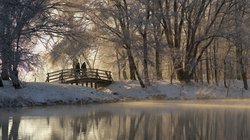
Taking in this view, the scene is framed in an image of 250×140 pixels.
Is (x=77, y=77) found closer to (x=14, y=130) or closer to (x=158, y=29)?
(x=158, y=29)

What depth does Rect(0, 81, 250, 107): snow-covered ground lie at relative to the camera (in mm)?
33125

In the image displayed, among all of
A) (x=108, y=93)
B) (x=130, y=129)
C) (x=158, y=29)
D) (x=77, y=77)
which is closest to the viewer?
(x=130, y=129)

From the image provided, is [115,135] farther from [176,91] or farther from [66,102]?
[176,91]

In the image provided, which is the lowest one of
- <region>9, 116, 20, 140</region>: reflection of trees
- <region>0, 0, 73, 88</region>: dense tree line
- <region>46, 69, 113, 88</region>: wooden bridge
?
<region>9, 116, 20, 140</region>: reflection of trees

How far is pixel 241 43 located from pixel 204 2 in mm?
5119

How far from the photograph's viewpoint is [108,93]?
41.4 meters

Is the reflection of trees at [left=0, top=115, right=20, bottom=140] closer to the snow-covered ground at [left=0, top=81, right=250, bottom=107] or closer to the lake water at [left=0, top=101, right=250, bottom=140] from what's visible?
the lake water at [left=0, top=101, right=250, bottom=140]

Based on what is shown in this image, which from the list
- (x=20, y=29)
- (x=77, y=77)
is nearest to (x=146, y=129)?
(x=20, y=29)

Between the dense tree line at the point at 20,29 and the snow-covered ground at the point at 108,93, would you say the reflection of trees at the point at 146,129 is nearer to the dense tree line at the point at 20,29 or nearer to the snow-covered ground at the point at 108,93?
the dense tree line at the point at 20,29

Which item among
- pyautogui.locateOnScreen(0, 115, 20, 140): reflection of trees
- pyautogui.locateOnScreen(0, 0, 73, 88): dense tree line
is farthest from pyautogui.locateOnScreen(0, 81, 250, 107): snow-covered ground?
pyautogui.locateOnScreen(0, 115, 20, 140): reflection of trees

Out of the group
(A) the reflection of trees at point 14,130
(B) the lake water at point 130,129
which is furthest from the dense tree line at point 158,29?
(B) the lake water at point 130,129

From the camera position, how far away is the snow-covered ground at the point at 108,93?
33125mm

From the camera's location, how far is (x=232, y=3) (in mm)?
46312

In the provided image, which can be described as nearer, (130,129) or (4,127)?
(130,129)
